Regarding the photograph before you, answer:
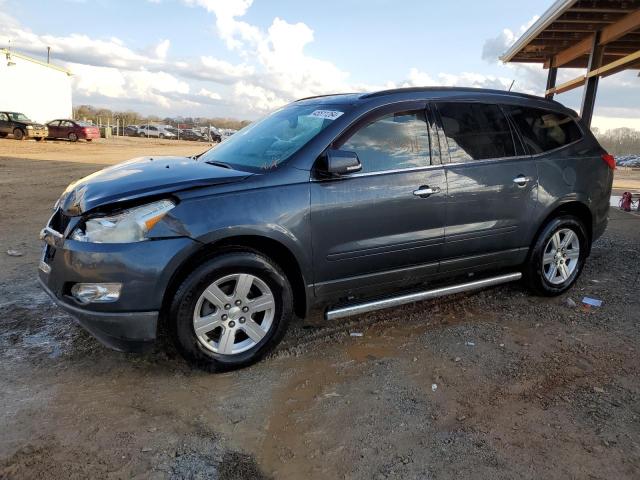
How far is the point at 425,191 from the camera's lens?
385cm

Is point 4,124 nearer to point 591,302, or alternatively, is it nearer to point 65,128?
point 65,128

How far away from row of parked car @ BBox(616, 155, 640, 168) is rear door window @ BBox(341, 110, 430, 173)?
4105cm

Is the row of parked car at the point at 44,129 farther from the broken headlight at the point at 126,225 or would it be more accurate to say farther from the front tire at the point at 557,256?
the broken headlight at the point at 126,225

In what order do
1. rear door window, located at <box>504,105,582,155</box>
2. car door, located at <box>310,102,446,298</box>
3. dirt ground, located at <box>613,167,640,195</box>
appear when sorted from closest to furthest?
car door, located at <box>310,102,446,298</box> → rear door window, located at <box>504,105,582,155</box> → dirt ground, located at <box>613,167,640,195</box>

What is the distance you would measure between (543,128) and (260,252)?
2984 millimetres

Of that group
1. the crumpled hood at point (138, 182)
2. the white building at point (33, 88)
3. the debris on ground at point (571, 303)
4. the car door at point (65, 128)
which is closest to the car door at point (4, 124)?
the car door at point (65, 128)

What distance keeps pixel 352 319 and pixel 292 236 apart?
123 cm

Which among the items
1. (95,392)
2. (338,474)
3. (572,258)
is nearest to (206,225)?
(95,392)

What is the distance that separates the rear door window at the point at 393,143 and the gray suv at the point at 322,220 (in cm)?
1

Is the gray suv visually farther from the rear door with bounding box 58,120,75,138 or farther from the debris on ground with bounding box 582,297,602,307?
the rear door with bounding box 58,120,75,138

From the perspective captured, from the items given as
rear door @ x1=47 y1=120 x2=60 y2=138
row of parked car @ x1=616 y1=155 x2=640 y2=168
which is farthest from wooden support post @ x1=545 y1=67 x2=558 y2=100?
row of parked car @ x1=616 y1=155 x2=640 y2=168

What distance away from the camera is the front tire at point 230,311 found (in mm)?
3139

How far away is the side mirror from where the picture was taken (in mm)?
3385

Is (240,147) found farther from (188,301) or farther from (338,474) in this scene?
(338,474)
